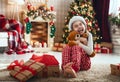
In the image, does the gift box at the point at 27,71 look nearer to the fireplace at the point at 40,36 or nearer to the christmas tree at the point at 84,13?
the fireplace at the point at 40,36

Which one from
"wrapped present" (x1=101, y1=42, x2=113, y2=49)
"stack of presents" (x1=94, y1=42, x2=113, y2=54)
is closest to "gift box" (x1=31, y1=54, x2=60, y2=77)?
"stack of presents" (x1=94, y1=42, x2=113, y2=54)

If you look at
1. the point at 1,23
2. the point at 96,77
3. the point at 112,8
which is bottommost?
the point at 96,77

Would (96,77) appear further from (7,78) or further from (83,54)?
(7,78)

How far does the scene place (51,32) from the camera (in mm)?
5586

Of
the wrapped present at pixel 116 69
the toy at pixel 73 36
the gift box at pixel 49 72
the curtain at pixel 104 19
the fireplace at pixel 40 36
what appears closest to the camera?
the gift box at pixel 49 72

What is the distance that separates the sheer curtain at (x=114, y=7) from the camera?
5.64 metres

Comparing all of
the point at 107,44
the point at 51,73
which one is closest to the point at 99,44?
the point at 107,44

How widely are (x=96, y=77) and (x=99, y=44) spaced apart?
3318mm

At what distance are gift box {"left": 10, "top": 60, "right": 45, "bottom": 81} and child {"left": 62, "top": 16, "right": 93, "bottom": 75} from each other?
0.41 metres

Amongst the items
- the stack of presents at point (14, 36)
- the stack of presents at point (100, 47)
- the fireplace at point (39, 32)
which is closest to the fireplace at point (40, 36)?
the fireplace at point (39, 32)

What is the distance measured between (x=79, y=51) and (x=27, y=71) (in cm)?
66

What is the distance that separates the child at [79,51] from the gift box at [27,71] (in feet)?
1.34

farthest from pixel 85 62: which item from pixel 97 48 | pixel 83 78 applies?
pixel 97 48

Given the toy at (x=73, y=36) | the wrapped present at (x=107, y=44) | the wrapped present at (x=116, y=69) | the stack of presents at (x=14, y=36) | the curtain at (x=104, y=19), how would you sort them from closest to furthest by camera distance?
the wrapped present at (x=116, y=69) → the toy at (x=73, y=36) → the stack of presents at (x=14, y=36) → the wrapped present at (x=107, y=44) → the curtain at (x=104, y=19)
